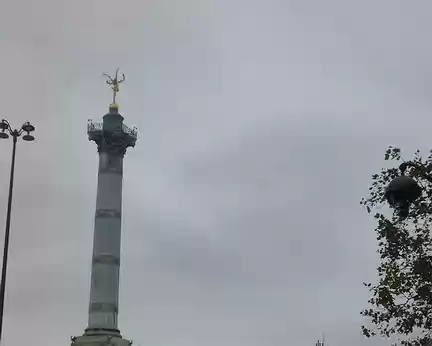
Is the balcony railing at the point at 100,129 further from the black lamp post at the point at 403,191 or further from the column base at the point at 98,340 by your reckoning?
the black lamp post at the point at 403,191

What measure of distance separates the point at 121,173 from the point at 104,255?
33.9ft

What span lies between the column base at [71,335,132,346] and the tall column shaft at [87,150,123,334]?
0.84 m

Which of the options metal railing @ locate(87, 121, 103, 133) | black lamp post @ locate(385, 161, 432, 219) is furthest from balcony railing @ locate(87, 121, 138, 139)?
black lamp post @ locate(385, 161, 432, 219)

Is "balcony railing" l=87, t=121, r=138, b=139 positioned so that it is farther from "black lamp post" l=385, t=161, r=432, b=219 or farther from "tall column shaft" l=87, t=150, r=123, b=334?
"black lamp post" l=385, t=161, r=432, b=219

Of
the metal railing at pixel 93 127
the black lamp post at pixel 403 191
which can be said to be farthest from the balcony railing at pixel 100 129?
the black lamp post at pixel 403 191

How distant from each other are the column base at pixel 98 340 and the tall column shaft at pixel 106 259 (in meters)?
0.84

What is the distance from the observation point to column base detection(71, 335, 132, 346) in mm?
89812

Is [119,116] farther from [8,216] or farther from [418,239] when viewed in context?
[418,239]

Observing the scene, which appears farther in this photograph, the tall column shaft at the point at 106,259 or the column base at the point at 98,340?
the tall column shaft at the point at 106,259

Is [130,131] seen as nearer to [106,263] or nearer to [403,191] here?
[106,263]

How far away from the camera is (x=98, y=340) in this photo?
89.9 metres

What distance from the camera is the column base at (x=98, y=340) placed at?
8981 centimetres

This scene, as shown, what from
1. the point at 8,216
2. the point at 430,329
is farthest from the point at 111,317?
the point at 430,329

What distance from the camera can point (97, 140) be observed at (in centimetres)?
9931
